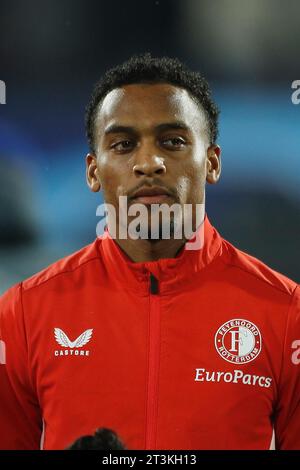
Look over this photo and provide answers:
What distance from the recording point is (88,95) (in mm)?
1599

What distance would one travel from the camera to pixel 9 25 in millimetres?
1630

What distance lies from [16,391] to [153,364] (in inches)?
11.6

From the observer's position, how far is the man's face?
122 cm

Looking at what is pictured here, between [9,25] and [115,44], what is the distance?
0.90ft

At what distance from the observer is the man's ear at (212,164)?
1.35m

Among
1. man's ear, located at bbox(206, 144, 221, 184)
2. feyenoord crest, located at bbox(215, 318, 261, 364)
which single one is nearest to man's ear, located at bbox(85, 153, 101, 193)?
man's ear, located at bbox(206, 144, 221, 184)

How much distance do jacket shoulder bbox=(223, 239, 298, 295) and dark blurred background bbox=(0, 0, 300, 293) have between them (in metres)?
0.23

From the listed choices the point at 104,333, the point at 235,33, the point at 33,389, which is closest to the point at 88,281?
the point at 104,333

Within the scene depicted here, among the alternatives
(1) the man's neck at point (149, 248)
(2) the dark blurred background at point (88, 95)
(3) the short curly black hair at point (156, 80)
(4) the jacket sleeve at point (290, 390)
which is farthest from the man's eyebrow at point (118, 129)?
(4) the jacket sleeve at point (290, 390)

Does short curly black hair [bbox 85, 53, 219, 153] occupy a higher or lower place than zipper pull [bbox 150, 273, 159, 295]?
higher

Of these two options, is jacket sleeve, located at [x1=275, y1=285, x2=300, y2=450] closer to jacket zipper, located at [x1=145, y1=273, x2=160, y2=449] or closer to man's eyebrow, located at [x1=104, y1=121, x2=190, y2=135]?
jacket zipper, located at [x1=145, y1=273, x2=160, y2=449]

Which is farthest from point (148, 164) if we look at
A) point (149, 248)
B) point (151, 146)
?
point (149, 248)
